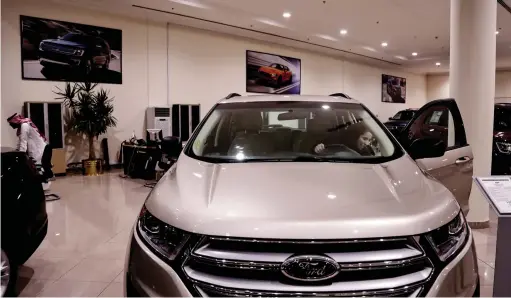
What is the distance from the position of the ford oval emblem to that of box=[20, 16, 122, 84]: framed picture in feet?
24.8

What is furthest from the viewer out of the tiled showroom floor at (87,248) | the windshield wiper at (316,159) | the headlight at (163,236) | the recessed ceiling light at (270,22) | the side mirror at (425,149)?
the recessed ceiling light at (270,22)

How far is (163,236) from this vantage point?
137cm

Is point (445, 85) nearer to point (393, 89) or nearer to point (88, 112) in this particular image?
point (393, 89)

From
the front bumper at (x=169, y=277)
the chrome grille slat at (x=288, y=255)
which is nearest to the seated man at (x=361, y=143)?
the front bumper at (x=169, y=277)

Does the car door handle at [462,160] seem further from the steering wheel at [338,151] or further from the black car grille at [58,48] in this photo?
the black car grille at [58,48]

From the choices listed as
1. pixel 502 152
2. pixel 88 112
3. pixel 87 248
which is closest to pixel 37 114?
pixel 88 112

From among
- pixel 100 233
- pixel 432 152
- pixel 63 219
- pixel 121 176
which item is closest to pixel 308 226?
pixel 432 152

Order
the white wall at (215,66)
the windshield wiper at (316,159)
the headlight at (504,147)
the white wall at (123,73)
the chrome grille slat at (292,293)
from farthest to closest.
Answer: the white wall at (215,66)
the white wall at (123,73)
the headlight at (504,147)
the windshield wiper at (316,159)
the chrome grille slat at (292,293)

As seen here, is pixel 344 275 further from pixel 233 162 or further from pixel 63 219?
pixel 63 219

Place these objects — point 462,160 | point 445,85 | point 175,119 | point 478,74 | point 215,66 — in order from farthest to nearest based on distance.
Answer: point 445,85 < point 215,66 < point 175,119 < point 478,74 < point 462,160

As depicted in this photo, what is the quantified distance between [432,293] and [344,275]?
0.27 metres

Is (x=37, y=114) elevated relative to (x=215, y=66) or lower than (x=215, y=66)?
lower

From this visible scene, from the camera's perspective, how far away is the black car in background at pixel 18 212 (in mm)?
2248

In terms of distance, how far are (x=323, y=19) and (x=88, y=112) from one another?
17.1 feet
